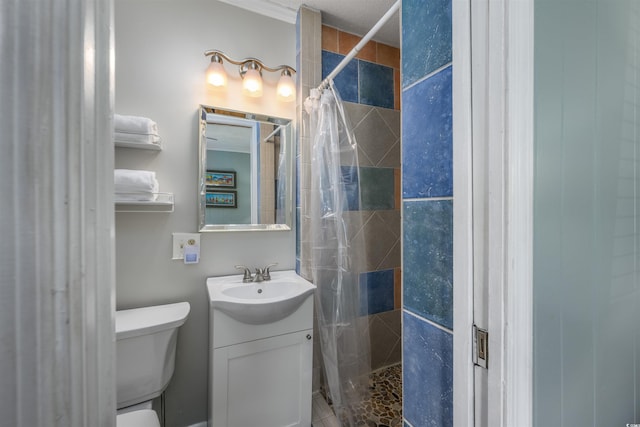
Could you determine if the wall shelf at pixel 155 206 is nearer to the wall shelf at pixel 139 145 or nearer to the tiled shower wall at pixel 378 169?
the wall shelf at pixel 139 145

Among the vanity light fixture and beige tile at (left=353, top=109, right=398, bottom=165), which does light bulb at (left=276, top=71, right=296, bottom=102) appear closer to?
the vanity light fixture

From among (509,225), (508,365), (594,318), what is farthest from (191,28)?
(594,318)

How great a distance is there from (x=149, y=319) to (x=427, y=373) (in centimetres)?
119

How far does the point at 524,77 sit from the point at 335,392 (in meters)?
1.56

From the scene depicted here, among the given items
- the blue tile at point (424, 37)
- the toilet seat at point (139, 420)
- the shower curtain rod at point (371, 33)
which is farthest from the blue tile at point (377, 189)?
the toilet seat at point (139, 420)

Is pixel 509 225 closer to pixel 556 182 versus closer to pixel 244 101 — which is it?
pixel 556 182

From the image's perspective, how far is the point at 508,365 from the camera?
0.47 meters

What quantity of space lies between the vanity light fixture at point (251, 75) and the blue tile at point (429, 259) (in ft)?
4.24

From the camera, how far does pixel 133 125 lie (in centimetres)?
118

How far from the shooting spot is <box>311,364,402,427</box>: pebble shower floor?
56.9 inches

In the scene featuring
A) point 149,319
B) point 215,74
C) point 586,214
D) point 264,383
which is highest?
point 215,74

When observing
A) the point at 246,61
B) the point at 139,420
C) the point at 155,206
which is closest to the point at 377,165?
the point at 246,61

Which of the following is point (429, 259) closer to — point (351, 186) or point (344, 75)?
point (351, 186)

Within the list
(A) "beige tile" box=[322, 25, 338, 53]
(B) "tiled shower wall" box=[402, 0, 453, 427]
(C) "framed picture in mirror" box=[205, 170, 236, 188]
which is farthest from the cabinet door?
(A) "beige tile" box=[322, 25, 338, 53]
